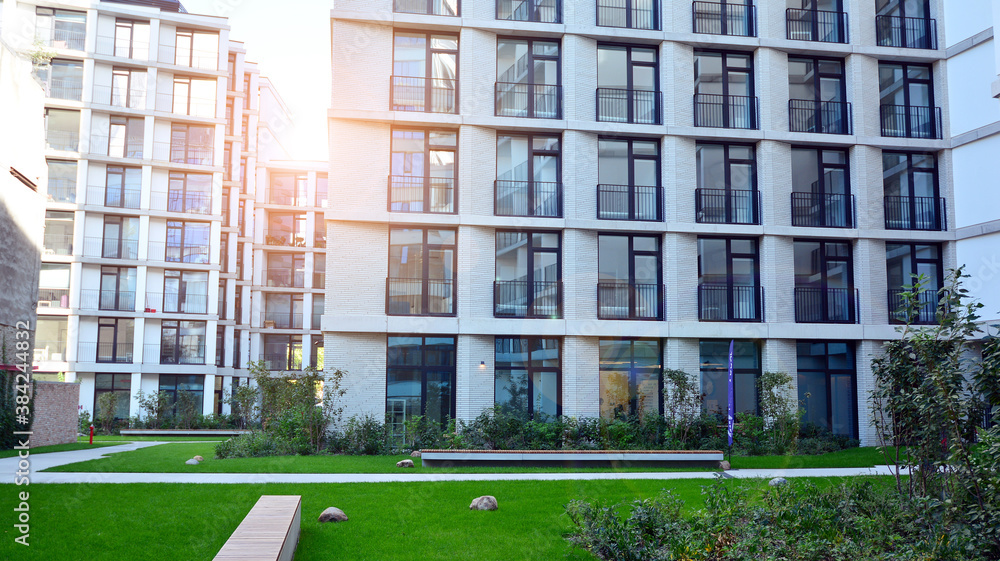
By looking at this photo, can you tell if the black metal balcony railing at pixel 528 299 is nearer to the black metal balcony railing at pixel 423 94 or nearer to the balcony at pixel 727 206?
the balcony at pixel 727 206

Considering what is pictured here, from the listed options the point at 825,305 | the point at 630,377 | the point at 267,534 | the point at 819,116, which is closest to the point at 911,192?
the point at 819,116

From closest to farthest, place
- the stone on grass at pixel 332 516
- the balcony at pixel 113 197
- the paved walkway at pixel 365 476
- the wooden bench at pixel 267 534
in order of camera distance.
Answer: the wooden bench at pixel 267 534
the stone on grass at pixel 332 516
the paved walkway at pixel 365 476
the balcony at pixel 113 197

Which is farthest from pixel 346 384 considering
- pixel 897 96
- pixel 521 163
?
pixel 897 96

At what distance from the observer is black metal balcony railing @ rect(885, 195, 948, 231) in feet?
85.1

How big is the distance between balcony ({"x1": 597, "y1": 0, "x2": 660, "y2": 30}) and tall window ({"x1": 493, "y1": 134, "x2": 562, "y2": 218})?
4.51 meters

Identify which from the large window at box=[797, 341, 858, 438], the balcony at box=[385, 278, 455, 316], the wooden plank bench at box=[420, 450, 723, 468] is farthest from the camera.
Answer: the large window at box=[797, 341, 858, 438]

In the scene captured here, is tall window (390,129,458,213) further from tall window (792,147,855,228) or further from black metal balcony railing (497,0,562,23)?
tall window (792,147,855,228)

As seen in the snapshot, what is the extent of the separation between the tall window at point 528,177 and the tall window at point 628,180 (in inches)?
58.1

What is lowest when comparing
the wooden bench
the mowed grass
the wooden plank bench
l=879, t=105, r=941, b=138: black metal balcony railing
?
the wooden plank bench

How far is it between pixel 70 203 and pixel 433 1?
2710 centimetres

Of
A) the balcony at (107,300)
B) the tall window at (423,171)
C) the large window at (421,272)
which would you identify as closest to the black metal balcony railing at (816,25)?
the tall window at (423,171)

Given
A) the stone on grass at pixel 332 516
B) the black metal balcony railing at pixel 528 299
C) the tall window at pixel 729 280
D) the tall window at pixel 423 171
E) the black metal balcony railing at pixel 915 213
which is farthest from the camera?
the black metal balcony railing at pixel 915 213

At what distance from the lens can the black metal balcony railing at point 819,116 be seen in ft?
84.9

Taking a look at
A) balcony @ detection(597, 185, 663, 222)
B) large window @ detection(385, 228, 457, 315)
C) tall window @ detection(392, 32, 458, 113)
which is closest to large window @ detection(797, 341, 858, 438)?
balcony @ detection(597, 185, 663, 222)
